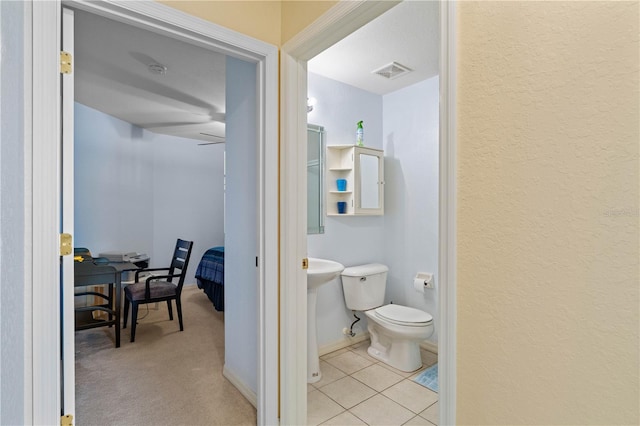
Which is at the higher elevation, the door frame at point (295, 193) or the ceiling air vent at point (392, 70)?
the ceiling air vent at point (392, 70)

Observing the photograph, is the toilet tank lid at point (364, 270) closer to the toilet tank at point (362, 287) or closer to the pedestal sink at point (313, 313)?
the toilet tank at point (362, 287)

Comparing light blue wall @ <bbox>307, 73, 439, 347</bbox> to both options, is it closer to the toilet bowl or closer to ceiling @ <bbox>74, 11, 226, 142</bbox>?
the toilet bowl

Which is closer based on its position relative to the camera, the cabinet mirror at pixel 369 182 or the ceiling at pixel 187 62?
the ceiling at pixel 187 62

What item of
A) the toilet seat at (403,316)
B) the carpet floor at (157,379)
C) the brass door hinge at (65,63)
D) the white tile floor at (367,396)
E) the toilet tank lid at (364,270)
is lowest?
the white tile floor at (367,396)

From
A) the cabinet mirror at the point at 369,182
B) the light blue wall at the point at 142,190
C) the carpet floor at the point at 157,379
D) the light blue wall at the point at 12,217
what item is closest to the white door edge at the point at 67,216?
the light blue wall at the point at 12,217

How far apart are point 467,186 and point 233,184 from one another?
1.68 metres

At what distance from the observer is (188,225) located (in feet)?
17.1

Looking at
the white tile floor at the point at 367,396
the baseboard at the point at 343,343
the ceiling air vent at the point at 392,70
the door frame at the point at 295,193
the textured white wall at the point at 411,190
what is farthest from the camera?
the textured white wall at the point at 411,190

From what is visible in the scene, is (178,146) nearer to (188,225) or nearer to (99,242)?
(188,225)

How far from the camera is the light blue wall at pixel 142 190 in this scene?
13.0 ft

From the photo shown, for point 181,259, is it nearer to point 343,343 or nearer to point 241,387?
point 241,387

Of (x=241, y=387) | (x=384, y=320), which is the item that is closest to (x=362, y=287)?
(x=384, y=320)

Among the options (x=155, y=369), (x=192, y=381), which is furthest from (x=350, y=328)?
(x=155, y=369)

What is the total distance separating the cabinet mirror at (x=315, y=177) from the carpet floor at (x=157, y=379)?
1343 mm
